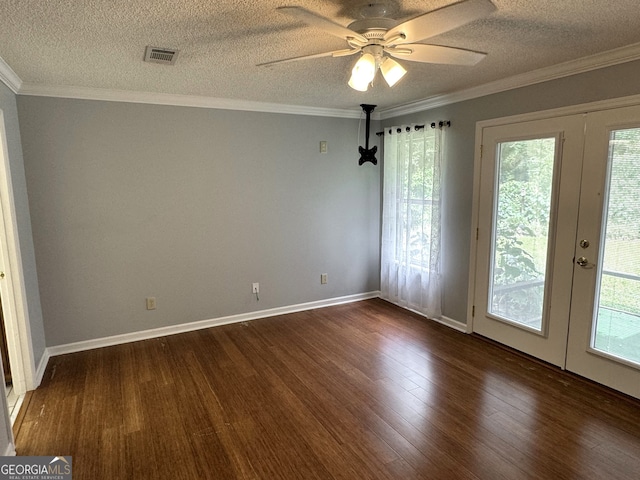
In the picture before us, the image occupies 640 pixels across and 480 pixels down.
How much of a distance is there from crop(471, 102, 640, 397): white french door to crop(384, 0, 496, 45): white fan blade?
1715 mm

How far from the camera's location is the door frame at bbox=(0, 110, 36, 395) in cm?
259

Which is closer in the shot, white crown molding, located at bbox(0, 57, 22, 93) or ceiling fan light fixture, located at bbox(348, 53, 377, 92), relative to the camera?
ceiling fan light fixture, located at bbox(348, 53, 377, 92)

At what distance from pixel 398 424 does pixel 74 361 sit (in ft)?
8.99

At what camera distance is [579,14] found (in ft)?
6.28

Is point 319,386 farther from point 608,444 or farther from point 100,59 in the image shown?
point 100,59

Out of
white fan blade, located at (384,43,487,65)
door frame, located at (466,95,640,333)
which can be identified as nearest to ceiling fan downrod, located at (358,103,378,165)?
door frame, located at (466,95,640,333)

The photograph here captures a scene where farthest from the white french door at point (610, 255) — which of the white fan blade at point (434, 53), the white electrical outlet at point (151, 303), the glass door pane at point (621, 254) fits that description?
the white electrical outlet at point (151, 303)

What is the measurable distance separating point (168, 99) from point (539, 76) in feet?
10.3

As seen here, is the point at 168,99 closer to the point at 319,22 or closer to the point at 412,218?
the point at 319,22

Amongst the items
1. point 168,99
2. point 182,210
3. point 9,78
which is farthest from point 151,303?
point 9,78

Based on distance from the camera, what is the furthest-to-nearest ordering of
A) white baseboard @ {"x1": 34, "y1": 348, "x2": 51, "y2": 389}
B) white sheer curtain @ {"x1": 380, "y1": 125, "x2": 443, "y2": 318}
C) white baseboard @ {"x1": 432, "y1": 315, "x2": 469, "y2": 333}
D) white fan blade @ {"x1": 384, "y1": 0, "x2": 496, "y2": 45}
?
white sheer curtain @ {"x1": 380, "y1": 125, "x2": 443, "y2": 318} < white baseboard @ {"x1": 432, "y1": 315, "x2": 469, "y2": 333} < white baseboard @ {"x1": 34, "y1": 348, "x2": 51, "y2": 389} < white fan blade @ {"x1": 384, "y1": 0, "x2": 496, "y2": 45}

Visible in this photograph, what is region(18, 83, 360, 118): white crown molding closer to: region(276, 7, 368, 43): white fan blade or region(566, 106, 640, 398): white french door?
region(276, 7, 368, 43): white fan blade

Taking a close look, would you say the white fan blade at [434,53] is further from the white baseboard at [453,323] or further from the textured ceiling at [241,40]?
the white baseboard at [453,323]

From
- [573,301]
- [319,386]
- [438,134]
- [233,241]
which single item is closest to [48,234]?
[233,241]
